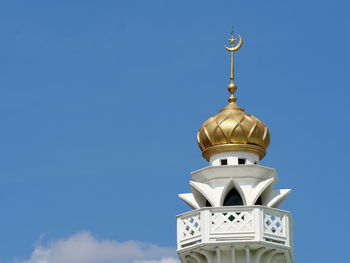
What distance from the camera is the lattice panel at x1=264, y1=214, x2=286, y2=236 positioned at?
4422 cm

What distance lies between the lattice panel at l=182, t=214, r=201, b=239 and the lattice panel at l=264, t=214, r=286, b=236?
7.12ft

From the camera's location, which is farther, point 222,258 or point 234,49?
point 234,49

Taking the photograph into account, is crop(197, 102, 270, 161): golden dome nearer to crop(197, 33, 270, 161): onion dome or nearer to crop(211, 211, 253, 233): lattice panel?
crop(197, 33, 270, 161): onion dome

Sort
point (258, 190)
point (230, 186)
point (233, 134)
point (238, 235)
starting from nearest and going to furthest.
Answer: point (238, 235) → point (258, 190) → point (230, 186) → point (233, 134)

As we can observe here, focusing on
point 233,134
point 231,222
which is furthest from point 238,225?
point 233,134

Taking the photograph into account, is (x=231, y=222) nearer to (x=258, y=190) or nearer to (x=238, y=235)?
(x=238, y=235)

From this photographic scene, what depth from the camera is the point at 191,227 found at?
44781 millimetres

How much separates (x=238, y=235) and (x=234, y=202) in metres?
2.05

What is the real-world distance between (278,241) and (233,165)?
2925mm

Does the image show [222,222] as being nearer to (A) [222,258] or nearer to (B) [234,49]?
(A) [222,258]

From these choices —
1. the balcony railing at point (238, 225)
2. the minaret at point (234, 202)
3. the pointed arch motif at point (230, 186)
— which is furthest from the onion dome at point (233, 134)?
the balcony railing at point (238, 225)

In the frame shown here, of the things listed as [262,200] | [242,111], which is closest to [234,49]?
[242,111]

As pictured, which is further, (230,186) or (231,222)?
(230,186)

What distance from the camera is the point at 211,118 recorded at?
153ft
